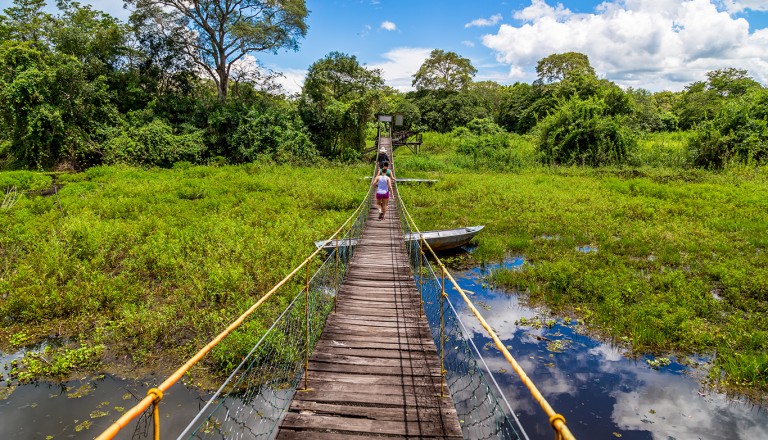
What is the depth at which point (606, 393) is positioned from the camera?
209 inches

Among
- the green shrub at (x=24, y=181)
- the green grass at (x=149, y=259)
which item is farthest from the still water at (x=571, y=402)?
the green shrub at (x=24, y=181)

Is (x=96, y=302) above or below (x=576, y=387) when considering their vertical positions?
above

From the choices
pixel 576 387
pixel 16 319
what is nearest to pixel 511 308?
pixel 576 387

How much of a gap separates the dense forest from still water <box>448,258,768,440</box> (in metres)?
19.3

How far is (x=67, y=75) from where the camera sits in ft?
64.7

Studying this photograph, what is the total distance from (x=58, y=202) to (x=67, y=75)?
1203 centimetres

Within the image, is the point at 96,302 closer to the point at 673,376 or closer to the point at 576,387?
the point at 576,387

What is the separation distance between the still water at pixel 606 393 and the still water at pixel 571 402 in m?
0.01

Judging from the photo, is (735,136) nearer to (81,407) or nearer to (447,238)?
(447,238)

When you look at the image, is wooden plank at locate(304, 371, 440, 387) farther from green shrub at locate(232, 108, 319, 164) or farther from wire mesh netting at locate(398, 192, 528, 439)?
green shrub at locate(232, 108, 319, 164)

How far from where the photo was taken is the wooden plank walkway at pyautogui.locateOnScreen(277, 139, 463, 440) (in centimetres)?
337

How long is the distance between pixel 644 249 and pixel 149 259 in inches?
466

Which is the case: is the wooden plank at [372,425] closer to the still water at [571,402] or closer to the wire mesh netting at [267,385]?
the wire mesh netting at [267,385]

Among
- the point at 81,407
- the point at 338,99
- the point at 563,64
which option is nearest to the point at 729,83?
the point at 563,64
